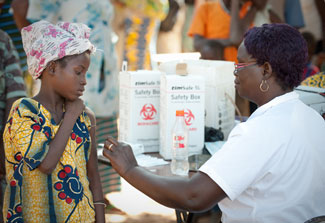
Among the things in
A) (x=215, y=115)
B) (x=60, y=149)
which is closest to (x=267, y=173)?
(x=60, y=149)

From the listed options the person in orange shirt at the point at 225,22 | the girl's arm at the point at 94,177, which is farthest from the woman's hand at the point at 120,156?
the person in orange shirt at the point at 225,22

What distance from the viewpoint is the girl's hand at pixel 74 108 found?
2180 mm

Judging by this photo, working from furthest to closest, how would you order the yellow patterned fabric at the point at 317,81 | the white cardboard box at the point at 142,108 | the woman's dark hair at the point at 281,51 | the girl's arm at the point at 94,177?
1. the yellow patterned fabric at the point at 317,81
2. the white cardboard box at the point at 142,108
3. the girl's arm at the point at 94,177
4. the woman's dark hair at the point at 281,51

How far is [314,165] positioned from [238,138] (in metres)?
0.32

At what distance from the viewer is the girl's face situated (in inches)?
85.0

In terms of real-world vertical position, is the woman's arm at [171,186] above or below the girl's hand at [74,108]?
below

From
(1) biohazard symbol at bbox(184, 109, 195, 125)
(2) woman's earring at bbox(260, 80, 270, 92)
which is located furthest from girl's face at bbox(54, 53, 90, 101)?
(2) woman's earring at bbox(260, 80, 270, 92)

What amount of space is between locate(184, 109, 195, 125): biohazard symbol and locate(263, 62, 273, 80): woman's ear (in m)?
0.71

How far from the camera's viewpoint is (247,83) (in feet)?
6.43

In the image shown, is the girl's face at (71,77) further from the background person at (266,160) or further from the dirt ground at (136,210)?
the dirt ground at (136,210)

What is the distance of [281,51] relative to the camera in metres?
1.82

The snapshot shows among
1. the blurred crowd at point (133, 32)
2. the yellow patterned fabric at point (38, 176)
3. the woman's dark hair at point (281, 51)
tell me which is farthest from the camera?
the blurred crowd at point (133, 32)

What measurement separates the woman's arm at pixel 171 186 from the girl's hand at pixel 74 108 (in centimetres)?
29

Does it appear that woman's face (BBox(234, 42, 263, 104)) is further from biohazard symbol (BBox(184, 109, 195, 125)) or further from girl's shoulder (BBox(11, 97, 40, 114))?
girl's shoulder (BBox(11, 97, 40, 114))
